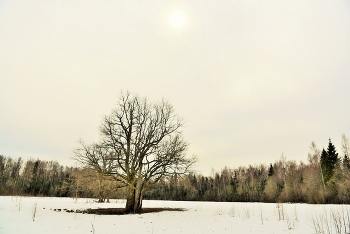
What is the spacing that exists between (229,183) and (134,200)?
195 feet

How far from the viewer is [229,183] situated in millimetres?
74312

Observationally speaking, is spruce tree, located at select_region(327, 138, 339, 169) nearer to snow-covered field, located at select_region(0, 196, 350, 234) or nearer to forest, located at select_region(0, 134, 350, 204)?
forest, located at select_region(0, 134, 350, 204)

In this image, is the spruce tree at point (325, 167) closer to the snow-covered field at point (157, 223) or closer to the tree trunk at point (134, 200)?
the snow-covered field at point (157, 223)

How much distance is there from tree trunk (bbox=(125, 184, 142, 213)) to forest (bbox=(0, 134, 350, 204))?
1.67 metres

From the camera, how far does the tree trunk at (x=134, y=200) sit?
20.9m

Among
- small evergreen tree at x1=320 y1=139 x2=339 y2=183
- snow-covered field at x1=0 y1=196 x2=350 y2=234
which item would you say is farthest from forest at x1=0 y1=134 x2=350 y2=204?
snow-covered field at x1=0 y1=196 x2=350 y2=234

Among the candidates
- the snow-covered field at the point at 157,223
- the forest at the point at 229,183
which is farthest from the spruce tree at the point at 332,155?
the snow-covered field at the point at 157,223

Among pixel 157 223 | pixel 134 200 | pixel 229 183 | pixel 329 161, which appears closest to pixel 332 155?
pixel 329 161

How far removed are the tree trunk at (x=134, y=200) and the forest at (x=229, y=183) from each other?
65.6 inches

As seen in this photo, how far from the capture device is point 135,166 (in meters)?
21.6

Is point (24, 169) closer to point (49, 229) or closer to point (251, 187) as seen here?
point (251, 187)

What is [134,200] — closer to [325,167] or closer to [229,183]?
[325,167]

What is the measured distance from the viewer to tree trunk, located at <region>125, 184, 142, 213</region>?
20.9 m

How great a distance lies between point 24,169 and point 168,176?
82.0 meters
